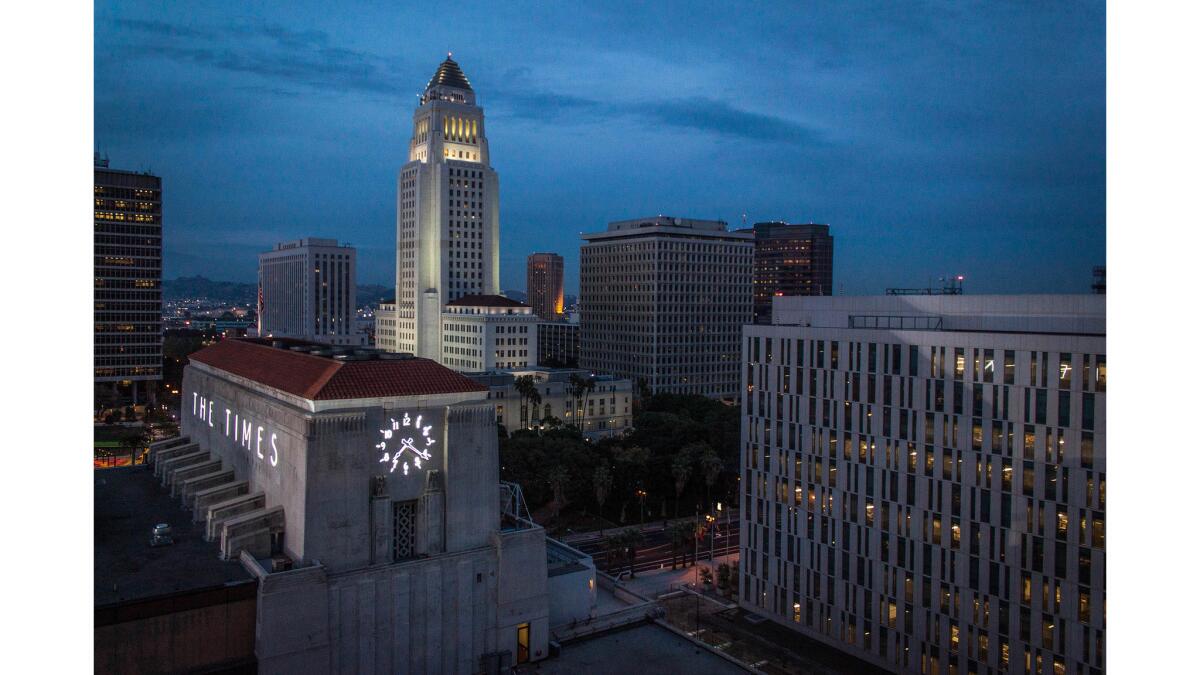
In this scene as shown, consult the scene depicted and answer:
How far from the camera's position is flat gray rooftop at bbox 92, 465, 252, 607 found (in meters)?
22.6

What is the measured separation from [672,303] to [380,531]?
79565mm

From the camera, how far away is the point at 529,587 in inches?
1075

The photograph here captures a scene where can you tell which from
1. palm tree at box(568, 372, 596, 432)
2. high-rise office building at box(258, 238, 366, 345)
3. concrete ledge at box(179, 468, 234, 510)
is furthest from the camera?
high-rise office building at box(258, 238, 366, 345)

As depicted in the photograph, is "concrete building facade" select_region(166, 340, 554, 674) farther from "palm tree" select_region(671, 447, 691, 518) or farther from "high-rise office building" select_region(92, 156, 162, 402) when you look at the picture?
"high-rise office building" select_region(92, 156, 162, 402)

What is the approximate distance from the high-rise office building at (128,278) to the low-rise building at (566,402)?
147 ft

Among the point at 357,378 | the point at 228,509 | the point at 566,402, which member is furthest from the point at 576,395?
the point at 357,378

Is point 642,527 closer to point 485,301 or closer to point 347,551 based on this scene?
point 347,551

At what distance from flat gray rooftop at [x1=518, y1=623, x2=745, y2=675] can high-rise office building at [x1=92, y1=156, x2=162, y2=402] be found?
86.8 metres

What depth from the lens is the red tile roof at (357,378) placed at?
979 inches

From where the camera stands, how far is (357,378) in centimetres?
2542

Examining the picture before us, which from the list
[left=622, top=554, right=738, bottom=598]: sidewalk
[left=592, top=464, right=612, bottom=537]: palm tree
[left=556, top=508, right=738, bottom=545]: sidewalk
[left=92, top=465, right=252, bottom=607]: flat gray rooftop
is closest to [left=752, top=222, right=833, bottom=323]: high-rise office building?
[left=556, top=508, right=738, bottom=545]: sidewalk

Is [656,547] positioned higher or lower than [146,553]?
lower

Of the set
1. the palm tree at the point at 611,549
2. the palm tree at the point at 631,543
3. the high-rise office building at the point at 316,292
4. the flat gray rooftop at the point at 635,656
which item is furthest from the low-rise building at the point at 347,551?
the high-rise office building at the point at 316,292
